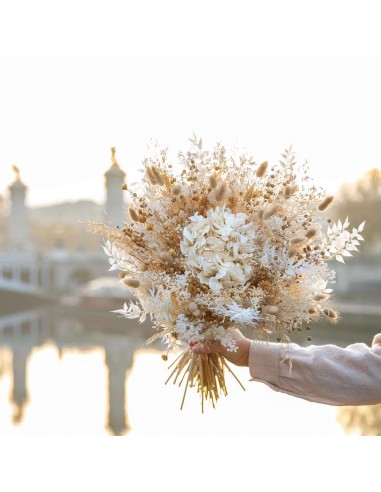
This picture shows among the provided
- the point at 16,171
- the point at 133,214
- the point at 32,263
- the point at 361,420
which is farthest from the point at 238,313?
the point at 16,171

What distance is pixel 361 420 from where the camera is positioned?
7500 millimetres

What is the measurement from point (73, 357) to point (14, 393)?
8.45ft

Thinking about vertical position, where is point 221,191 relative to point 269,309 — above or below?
above

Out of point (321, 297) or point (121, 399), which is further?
point (121, 399)

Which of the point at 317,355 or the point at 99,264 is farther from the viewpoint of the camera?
the point at 99,264

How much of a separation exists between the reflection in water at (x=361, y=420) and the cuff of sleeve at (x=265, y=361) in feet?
18.0

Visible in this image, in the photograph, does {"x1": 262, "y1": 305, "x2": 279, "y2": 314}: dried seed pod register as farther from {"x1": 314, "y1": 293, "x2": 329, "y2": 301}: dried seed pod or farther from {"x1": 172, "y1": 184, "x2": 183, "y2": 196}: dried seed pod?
{"x1": 172, "y1": 184, "x2": 183, "y2": 196}: dried seed pod

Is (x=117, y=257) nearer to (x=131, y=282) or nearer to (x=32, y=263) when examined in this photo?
(x=131, y=282)

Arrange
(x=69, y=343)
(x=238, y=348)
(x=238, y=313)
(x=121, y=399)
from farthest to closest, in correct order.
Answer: (x=69, y=343)
(x=121, y=399)
(x=238, y=348)
(x=238, y=313)

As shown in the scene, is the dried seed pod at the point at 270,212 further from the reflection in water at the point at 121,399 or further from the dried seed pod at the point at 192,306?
the reflection in water at the point at 121,399

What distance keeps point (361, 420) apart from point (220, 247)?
6471mm

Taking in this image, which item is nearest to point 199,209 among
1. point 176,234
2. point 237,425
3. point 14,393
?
point 176,234

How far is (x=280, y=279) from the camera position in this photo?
4.69ft

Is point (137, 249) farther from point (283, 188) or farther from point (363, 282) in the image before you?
point (363, 282)
